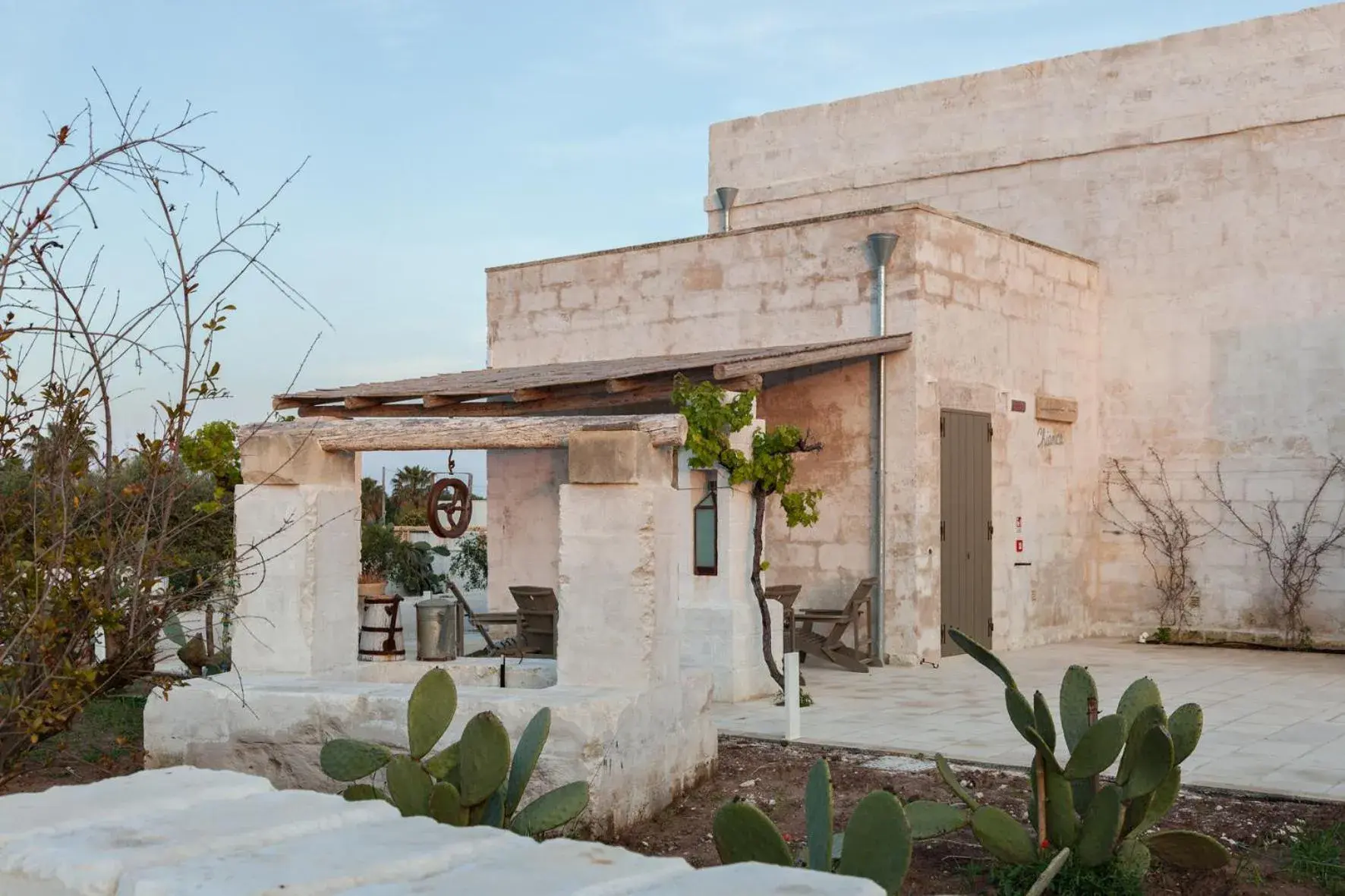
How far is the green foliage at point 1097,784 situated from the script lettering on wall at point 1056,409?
852cm

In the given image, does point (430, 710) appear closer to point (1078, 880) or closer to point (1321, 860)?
point (1078, 880)

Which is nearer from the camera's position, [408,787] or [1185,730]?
[408,787]

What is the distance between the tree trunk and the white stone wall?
7.15m

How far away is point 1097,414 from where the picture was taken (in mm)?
14227

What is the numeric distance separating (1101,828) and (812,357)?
6125mm

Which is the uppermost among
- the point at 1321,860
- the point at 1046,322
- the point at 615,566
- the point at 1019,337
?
the point at 1046,322

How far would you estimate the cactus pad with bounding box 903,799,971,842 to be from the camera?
483 centimetres

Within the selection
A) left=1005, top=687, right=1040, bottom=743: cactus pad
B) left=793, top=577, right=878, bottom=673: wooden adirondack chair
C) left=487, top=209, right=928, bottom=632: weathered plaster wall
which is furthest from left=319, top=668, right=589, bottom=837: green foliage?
left=487, top=209, right=928, bottom=632: weathered plaster wall

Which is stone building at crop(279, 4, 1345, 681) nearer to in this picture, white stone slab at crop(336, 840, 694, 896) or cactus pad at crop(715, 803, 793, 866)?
cactus pad at crop(715, 803, 793, 866)

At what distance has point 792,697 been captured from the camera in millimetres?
7883

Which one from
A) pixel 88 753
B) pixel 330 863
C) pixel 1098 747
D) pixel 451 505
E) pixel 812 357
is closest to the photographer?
pixel 330 863

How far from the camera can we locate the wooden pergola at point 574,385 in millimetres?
10250

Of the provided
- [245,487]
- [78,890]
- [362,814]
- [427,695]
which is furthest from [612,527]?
[78,890]

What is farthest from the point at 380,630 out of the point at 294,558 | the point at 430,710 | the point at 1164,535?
the point at 1164,535
